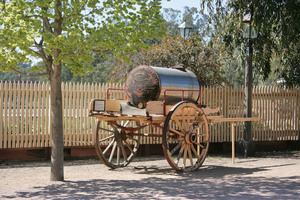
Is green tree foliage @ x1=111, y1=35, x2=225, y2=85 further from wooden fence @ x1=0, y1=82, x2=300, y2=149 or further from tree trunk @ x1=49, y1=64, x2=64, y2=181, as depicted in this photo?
tree trunk @ x1=49, y1=64, x2=64, y2=181

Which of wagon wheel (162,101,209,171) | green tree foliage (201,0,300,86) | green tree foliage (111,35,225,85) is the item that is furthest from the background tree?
green tree foliage (111,35,225,85)

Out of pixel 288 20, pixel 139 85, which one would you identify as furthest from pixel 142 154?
pixel 288 20

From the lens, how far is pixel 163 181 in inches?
310

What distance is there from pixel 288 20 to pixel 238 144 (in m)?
3.93

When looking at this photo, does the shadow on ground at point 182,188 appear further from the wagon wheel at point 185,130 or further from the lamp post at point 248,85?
the lamp post at point 248,85

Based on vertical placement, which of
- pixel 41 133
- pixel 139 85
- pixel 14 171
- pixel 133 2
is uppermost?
pixel 133 2

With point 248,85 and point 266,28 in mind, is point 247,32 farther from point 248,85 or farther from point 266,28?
→ point 248,85

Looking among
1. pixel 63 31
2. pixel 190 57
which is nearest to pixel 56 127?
pixel 63 31

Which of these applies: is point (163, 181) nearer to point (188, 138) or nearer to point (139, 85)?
point (188, 138)

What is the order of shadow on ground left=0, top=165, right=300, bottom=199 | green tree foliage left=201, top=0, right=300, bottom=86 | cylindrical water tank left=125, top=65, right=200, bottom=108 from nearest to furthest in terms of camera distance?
shadow on ground left=0, top=165, right=300, bottom=199 → cylindrical water tank left=125, top=65, right=200, bottom=108 → green tree foliage left=201, top=0, right=300, bottom=86

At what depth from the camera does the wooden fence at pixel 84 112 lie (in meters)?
10.4

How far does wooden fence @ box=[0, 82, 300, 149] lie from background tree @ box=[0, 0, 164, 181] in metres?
2.72

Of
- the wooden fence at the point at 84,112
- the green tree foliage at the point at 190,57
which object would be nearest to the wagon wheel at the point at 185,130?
the wooden fence at the point at 84,112

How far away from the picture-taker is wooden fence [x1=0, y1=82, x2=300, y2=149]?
34.3ft
